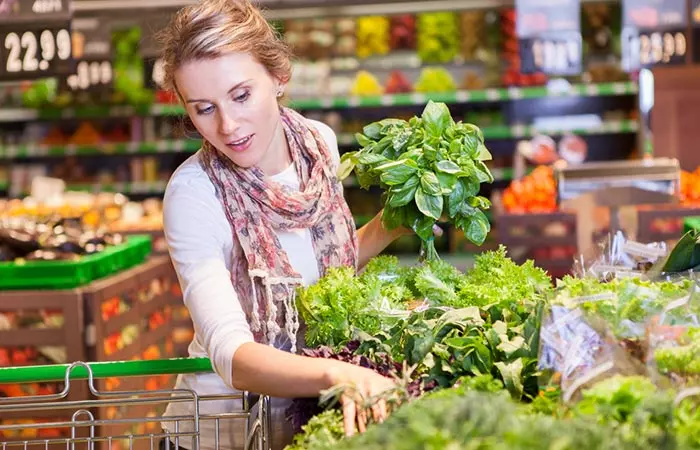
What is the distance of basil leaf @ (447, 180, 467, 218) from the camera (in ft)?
7.90

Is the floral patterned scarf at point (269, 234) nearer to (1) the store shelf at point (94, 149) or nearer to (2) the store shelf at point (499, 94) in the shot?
(2) the store shelf at point (499, 94)

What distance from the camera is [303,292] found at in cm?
227

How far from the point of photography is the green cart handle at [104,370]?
2477 millimetres

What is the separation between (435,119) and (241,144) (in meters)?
0.45

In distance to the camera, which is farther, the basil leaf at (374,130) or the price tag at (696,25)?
the price tag at (696,25)

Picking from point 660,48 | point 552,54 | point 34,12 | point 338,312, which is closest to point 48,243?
point 34,12

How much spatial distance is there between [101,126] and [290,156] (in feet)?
25.3

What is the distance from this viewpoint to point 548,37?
7.59 meters

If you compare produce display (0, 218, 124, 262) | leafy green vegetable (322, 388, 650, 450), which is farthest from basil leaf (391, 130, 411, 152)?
produce display (0, 218, 124, 262)

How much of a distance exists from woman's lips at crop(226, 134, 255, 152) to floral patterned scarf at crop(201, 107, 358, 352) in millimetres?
98

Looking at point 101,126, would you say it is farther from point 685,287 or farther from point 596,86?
point 685,287

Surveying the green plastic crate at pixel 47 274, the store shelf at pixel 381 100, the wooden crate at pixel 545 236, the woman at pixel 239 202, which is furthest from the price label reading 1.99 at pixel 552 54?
the woman at pixel 239 202

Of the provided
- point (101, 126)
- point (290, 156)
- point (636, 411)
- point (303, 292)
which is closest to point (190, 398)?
point (303, 292)

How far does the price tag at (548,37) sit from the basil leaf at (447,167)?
5344 millimetres
